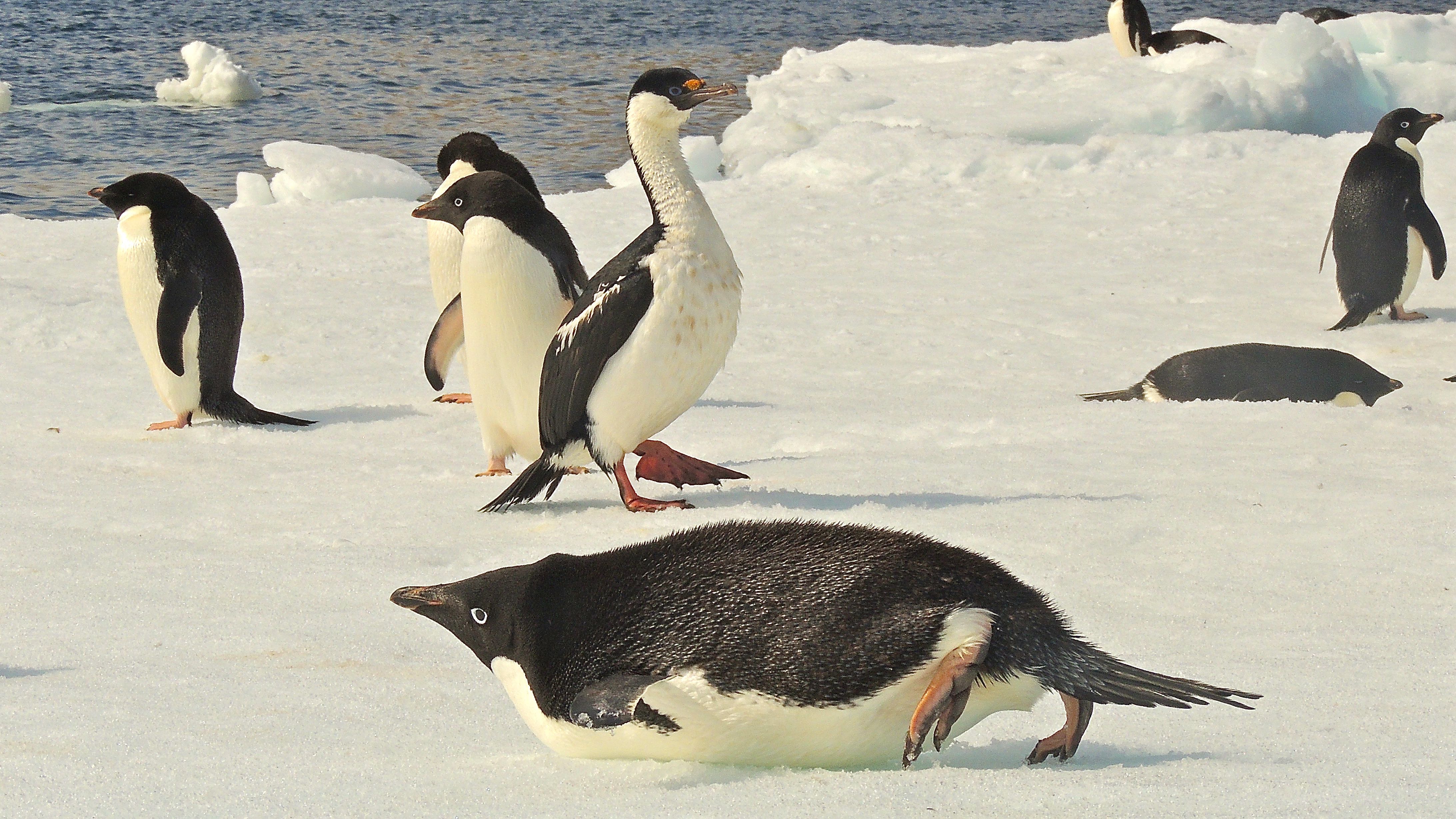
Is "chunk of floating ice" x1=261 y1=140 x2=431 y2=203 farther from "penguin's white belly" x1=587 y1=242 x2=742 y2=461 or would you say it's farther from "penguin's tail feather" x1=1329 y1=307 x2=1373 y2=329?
"penguin's white belly" x1=587 y1=242 x2=742 y2=461

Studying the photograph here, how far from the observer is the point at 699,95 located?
408 centimetres

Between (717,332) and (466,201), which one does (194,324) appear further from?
(717,332)

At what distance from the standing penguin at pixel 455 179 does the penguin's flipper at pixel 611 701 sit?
3.74 m

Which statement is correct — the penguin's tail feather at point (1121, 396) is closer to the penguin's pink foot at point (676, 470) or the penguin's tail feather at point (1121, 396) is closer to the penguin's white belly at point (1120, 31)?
the penguin's pink foot at point (676, 470)

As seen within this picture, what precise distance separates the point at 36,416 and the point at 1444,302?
645cm

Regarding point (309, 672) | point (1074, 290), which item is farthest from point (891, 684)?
A: point (1074, 290)

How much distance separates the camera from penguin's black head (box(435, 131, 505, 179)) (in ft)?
18.8

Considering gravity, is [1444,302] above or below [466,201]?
below

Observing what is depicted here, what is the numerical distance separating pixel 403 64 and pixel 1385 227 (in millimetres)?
16587

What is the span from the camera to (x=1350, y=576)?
316 centimetres

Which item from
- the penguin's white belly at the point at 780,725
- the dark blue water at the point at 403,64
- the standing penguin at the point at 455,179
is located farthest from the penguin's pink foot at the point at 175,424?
the dark blue water at the point at 403,64

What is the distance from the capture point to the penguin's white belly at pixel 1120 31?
51.1 feet

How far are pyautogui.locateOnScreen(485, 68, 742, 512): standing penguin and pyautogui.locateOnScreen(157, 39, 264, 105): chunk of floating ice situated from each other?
14.9 meters

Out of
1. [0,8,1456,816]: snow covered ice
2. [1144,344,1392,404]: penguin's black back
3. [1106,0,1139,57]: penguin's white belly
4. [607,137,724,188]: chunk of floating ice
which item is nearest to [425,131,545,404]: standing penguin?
[0,8,1456,816]: snow covered ice
